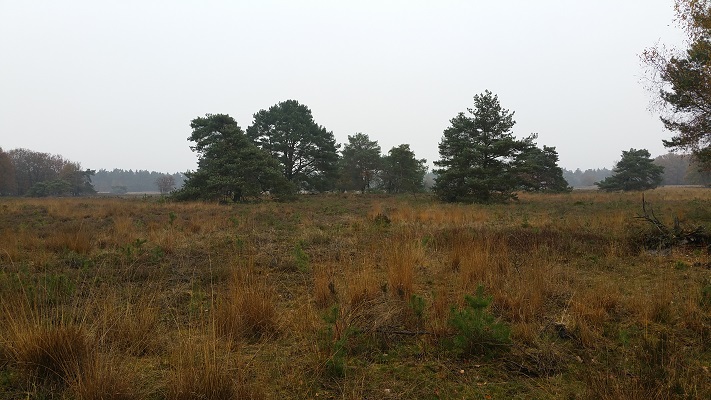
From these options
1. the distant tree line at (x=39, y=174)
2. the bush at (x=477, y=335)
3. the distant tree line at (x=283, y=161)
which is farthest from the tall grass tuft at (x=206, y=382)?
the distant tree line at (x=39, y=174)

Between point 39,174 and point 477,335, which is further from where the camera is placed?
point 39,174

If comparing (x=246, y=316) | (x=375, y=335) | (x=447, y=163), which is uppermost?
(x=447, y=163)

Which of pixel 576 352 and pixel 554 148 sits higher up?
pixel 554 148

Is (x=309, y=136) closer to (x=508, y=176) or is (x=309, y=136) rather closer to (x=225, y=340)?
(x=508, y=176)

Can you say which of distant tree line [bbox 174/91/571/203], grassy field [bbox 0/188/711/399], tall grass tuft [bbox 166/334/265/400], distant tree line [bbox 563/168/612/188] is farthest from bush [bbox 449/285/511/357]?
distant tree line [bbox 563/168/612/188]

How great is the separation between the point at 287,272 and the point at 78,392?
11.4 ft

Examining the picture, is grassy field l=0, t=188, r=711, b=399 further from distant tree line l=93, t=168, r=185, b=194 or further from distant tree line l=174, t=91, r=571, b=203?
distant tree line l=93, t=168, r=185, b=194

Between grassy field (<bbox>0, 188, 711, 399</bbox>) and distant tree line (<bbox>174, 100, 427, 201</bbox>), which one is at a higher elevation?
distant tree line (<bbox>174, 100, 427, 201</bbox>)

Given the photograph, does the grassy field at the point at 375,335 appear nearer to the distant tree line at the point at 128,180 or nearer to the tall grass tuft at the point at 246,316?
the tall grass tuft at the point at 246,316

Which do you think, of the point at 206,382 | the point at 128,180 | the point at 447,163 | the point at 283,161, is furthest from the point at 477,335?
the point at 128,180

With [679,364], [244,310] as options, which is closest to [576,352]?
[679,364]

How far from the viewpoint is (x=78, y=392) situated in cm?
201

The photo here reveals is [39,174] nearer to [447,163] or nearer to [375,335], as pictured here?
[447,163]

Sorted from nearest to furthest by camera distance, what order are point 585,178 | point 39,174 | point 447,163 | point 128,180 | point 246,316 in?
point 246,316 → point 447,163 → point 39,174 → point 585,178 → point 128,180
